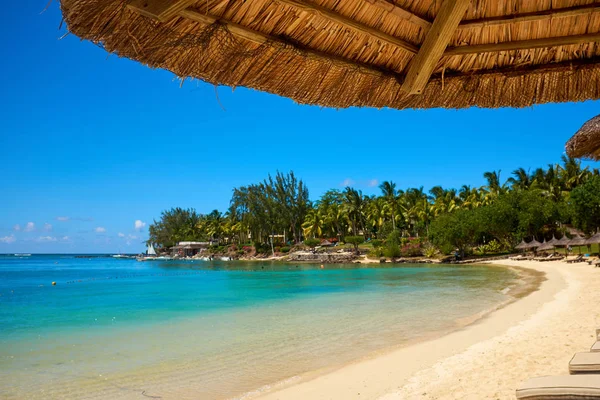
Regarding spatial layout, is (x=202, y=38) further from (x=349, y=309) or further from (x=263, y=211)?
(x=263, y=211)

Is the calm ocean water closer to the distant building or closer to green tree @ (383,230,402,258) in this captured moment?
green tree @ (383,230,402,258)

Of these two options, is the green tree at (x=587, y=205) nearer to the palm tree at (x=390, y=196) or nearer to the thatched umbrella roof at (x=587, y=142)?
the palm tree at (x=390, y=196)

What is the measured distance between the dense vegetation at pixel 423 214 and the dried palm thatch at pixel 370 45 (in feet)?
99.2

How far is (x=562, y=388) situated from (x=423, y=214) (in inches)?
1803

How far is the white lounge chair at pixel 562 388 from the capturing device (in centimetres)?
239

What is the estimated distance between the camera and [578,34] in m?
2.34

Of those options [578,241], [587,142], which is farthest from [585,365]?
[578,241]

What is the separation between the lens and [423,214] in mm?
46562

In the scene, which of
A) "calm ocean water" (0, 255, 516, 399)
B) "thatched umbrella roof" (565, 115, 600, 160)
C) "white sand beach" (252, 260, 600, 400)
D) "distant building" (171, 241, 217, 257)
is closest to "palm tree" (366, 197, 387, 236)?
"calm ocean water" (0, 255, 516, 399)

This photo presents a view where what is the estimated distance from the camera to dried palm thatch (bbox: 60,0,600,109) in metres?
1.85

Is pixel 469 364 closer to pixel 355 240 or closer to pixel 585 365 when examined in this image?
pixel 585 365

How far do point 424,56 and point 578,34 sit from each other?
91 cm

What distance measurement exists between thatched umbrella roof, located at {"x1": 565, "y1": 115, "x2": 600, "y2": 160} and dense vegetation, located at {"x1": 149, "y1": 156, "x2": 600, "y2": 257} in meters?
28.8

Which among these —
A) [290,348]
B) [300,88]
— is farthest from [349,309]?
[300,88]
